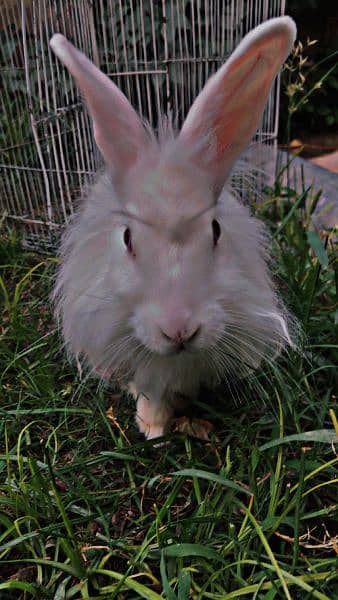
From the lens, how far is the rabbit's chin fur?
1.32m

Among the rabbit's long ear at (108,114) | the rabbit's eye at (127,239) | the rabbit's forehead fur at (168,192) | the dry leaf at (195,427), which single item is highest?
the rabbit's long ear at (108,114)

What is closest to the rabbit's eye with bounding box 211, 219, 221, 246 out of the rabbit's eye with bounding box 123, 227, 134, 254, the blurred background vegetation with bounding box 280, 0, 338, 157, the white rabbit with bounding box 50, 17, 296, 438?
the white rabbit with bounding box 50, 17, 296, 438

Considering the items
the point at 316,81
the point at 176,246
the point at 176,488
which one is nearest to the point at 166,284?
the point at 176,246

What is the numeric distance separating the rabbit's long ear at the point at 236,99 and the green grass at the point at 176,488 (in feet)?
2.30

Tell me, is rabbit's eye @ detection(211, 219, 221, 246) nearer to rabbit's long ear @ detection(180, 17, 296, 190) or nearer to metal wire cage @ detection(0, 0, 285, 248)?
rabbit's long ear @ detection(180, 17, 296, 190)

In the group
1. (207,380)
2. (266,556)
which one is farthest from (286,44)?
(266,556)

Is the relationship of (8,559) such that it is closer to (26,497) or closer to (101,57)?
(26,497)

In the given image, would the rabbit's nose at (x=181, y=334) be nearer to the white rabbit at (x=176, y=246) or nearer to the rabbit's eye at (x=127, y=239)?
the white rabbit at (x=176, y=246)

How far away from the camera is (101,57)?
132 inches

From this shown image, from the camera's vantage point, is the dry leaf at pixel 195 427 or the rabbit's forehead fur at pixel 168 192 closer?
the rabbit's forehead fur at pixel 168 192

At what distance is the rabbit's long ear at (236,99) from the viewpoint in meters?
1.38

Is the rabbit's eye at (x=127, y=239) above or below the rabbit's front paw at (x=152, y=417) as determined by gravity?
above

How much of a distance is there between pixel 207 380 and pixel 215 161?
0.69 m

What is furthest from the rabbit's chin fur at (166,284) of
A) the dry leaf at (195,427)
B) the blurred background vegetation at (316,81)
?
the blurred background vegetation at (316,81)
